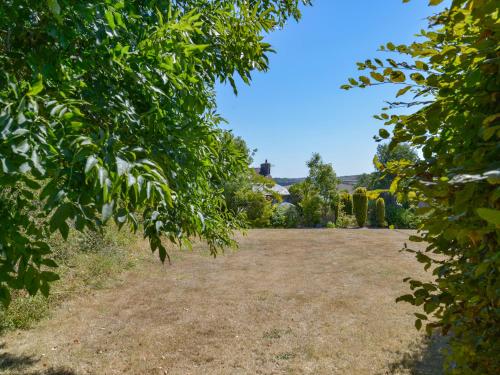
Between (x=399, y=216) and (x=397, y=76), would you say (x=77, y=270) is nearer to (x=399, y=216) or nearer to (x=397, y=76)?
(x=397, y=76)

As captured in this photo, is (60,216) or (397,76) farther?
(397,76)

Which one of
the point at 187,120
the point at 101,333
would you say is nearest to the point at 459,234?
the point at 187,120

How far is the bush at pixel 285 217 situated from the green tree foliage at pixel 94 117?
18386mm

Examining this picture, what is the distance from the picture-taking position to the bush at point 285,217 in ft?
70.2

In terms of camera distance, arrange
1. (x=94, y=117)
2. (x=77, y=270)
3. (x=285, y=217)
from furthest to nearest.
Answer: (x=285, y=217) < (x=77, y=270) < (x=94, y=117)

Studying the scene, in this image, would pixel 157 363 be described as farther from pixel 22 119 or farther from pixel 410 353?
pixel 22 119

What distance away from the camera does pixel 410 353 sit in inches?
188

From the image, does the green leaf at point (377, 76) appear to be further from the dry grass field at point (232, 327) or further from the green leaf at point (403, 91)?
the dry grass field at point (232, 327)

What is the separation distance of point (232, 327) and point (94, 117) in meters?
4.40

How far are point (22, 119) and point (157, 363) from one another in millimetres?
4079

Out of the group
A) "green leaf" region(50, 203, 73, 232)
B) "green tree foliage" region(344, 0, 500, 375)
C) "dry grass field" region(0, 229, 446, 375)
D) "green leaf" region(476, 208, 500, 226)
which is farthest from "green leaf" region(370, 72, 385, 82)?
"dry grass field" region(0, 229, 446, 375)

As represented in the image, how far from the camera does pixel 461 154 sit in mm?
1420

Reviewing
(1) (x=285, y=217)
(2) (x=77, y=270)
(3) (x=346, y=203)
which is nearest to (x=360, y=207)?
(3) (x=346, y=203)

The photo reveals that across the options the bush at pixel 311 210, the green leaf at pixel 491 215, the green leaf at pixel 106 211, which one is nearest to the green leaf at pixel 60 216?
the green leaf at pixel 106 211
